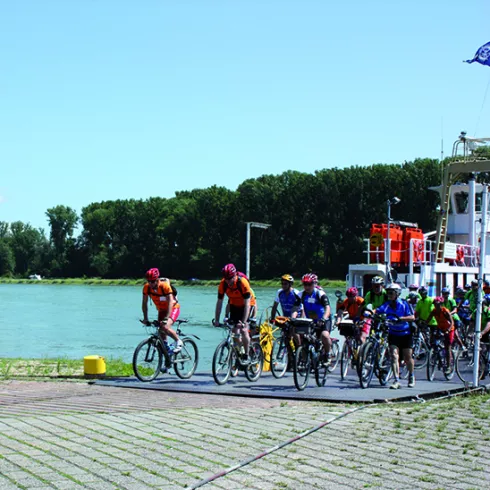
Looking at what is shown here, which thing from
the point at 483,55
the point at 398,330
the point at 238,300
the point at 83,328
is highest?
the point at 483,55

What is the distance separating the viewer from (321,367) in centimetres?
1268

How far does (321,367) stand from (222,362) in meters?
1.50

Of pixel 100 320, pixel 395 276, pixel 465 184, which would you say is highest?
pixel 465 184

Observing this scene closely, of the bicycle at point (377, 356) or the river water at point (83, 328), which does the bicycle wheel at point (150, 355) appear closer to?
the bicycle at point (377, 356)

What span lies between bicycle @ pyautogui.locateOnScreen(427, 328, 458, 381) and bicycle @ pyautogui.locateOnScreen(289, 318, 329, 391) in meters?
2.50

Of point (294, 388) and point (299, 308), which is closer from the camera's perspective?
point (294, 388)

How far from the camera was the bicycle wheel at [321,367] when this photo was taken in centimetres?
1250

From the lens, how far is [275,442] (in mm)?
7383

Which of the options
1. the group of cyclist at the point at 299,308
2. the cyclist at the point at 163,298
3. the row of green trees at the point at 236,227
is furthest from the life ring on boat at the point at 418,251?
the row of green trees at the point at 236,227

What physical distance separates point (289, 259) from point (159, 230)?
26.0 metres

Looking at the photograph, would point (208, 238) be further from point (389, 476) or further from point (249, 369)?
point (389, 476)

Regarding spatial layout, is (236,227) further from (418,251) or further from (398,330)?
(398,330)

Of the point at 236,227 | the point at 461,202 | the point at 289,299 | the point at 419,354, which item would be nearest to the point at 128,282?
the point at 236,227

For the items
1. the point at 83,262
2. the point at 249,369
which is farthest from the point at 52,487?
the point at 83,262
